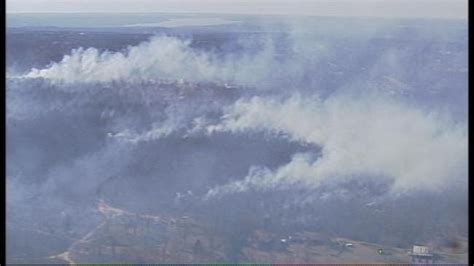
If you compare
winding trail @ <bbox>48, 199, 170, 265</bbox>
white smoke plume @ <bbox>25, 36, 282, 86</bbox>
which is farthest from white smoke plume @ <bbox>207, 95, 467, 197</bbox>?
winding trail @ <bbox>48, 199, 170, 265</bbox>

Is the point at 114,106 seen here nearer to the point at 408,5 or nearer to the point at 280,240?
the point at 280,240

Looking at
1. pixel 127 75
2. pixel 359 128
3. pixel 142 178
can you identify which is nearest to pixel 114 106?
pixel 127 75

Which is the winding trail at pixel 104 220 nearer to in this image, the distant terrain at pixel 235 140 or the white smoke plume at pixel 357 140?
the distant terrain at pixel 235 140

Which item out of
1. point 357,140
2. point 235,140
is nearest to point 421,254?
point 357,140

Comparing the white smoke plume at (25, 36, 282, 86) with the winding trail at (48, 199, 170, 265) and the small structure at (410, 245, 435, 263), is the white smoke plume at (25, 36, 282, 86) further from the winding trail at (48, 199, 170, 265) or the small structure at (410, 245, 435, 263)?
the small structure at (410, 245, 435, 263)

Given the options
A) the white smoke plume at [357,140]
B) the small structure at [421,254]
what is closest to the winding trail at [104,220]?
the white smoke plume at [357,140]

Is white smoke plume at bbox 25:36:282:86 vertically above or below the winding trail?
above
